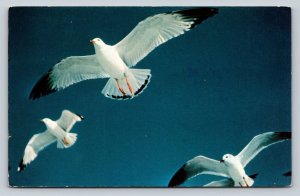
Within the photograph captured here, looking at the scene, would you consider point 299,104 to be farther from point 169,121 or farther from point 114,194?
point 114,194

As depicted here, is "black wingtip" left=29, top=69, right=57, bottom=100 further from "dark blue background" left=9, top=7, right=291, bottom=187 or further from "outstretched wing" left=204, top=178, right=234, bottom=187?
"outstretched wing" left=204, top=178, right=234, bottom=187

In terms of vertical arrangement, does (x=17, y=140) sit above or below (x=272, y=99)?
below

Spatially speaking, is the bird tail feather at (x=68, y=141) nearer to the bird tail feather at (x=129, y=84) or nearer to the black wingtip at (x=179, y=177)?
the bird tail feather at (x=129, y=84)

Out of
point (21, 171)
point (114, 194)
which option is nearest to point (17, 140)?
point (21, 171)

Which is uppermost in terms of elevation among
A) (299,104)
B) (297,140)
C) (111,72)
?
(111,72)

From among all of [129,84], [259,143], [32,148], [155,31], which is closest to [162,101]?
[129,84]

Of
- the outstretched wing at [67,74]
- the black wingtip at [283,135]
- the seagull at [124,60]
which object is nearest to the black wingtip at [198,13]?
the seagull at [124,60]
